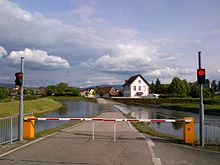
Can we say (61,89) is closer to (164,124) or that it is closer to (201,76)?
(164,124)

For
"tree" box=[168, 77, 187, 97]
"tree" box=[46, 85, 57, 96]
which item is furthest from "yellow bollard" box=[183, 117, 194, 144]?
"tree" box=[46, 85, 57, 96]

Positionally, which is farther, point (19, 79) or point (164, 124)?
point (164, 124)

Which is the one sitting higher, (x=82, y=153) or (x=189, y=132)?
(x=189, y=132)

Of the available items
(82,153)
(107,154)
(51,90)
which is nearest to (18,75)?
(82,153)

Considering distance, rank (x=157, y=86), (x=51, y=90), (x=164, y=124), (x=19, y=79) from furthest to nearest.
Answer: (x=51, y=90) < (x=157, y=86) < (x=164, y=124) < (x=19, y=79)

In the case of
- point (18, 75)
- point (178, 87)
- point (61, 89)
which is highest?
point (178, 87)

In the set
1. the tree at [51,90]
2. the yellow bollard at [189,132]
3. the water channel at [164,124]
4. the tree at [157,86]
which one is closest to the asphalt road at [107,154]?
the yellow bollard at [189,132]

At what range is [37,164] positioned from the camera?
25.3 ft

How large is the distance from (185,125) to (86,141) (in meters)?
4.05

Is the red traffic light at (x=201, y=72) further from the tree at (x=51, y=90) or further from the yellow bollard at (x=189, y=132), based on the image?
the tree at (x=51, y=90)

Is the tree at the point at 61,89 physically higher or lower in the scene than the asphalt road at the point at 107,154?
higher

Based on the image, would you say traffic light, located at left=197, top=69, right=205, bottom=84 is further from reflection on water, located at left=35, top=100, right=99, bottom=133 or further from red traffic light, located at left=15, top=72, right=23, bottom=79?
reflection on water, located at left=35, top=100, right=99, bottom=133

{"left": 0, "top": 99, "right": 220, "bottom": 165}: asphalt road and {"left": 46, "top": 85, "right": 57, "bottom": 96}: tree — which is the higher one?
{"left": 46, "top": 85, "right": 57, "bottom": 96}: tree

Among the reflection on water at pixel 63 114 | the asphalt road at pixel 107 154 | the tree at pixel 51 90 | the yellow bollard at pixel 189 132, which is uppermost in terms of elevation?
the tree at pixel 51 90
